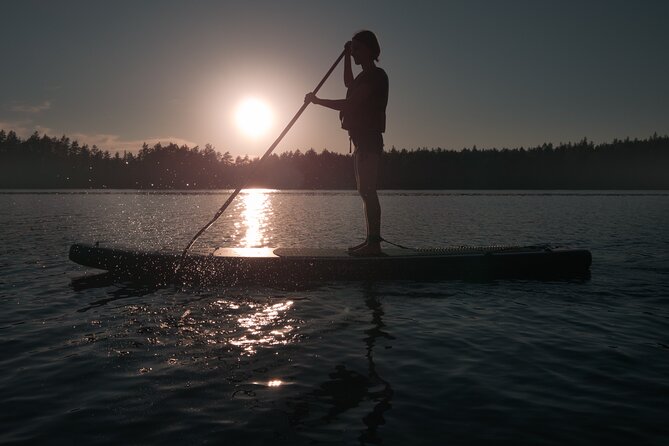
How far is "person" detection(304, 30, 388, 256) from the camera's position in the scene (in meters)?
10.5

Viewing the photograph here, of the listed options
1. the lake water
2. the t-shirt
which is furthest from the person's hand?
the lake water

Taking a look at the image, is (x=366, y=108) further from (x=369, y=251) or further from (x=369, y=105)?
(x=369, y=251)

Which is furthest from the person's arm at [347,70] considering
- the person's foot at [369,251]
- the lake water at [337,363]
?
the lake water at [337,363]

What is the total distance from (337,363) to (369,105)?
20.2 ft

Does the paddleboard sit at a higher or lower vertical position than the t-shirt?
lower

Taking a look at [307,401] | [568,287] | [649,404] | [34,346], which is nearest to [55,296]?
[34,346]

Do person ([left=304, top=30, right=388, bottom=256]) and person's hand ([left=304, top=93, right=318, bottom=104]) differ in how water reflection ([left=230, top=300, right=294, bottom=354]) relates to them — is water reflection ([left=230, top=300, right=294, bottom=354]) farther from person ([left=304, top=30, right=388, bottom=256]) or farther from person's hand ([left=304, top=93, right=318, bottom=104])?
person's hand ([left=304, top=93, right=318, bottom=104])

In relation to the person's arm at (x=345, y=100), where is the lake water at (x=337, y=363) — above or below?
below

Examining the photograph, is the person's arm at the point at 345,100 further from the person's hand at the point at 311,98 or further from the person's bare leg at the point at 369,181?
the person's bare leg at the point at 369,181

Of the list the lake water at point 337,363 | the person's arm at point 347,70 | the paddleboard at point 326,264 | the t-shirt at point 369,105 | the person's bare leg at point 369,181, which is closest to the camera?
the lake water at point 337,363

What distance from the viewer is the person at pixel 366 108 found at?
34.5 feet

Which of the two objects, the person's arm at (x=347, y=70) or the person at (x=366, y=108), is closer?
the person at (x=366, y=108)

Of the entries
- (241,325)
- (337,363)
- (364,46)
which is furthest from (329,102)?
(337,363)

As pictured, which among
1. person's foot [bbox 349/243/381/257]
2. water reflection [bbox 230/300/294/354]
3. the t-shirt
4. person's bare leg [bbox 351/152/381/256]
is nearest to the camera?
water reflection [bbox 230/300/294/354]
